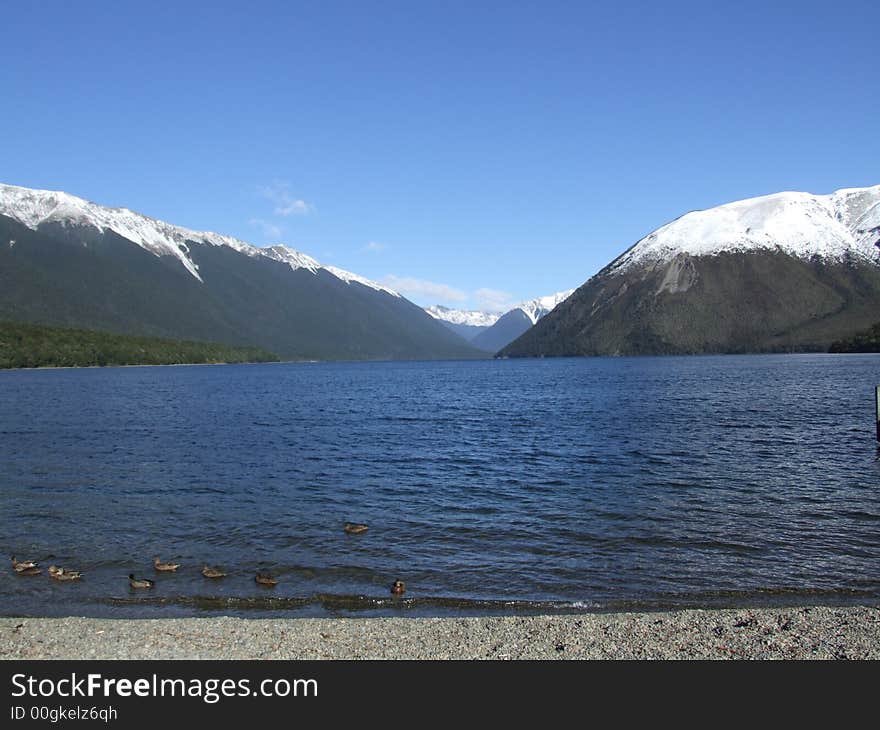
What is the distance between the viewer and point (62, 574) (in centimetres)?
2239

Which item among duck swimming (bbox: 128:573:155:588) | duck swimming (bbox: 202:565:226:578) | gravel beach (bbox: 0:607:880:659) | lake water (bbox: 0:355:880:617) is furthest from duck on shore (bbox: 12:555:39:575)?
gravel beach (bbox: 0:607:880:659)

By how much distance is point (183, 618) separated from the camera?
18.6 metres

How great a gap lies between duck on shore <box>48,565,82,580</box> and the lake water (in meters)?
0.39

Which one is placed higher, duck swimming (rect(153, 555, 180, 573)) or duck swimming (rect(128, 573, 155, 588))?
duck swimming (rect(153, 555, 180, 573))

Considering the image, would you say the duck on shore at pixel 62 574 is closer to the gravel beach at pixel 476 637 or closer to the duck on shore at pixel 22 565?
the duck on shore at pixel 22 565

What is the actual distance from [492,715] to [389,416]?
6892cm

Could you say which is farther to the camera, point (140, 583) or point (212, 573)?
point (212, 573)

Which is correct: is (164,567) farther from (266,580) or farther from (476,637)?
(476,637)

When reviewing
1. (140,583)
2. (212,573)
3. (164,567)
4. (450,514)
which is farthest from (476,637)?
(450,514)

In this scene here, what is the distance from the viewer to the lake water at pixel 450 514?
68.1 feet

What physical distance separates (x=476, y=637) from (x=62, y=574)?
14.4 metres

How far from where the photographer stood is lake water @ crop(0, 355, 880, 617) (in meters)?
20.8

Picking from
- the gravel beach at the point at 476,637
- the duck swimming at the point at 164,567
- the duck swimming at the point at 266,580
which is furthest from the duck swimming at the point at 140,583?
the gravel beach at the point at 476,637

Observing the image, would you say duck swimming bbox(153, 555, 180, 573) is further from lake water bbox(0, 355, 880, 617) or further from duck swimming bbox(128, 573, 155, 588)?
duck swimming bbox(128, 573, 155, 588)
